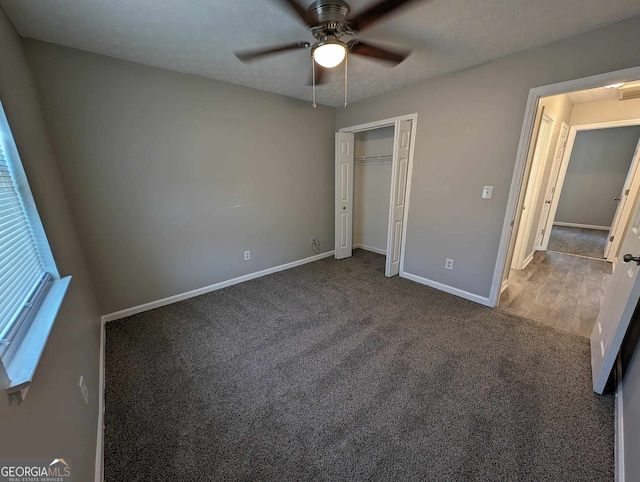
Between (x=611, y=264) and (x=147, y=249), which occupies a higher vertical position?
(x=147, y=249)

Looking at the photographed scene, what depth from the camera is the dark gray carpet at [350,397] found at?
1.29 m

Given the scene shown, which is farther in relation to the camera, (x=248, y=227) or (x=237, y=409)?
(x=248, y=227)

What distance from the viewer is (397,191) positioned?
3203mm

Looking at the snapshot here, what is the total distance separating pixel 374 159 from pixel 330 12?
2.92 m

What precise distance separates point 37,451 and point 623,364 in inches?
121

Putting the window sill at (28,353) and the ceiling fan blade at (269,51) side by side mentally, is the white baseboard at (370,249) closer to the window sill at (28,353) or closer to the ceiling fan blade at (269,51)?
the ceiling fan blade at (269,51)

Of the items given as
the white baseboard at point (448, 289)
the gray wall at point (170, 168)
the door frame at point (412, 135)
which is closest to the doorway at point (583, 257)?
the white baseboard at point (448, 289)

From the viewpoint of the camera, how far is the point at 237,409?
159 centimetres

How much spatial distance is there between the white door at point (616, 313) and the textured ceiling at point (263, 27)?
1479mm

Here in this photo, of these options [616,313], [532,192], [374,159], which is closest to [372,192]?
[374,159]

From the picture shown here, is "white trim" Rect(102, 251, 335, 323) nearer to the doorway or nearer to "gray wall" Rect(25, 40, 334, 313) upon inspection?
"gray wall" Rect(25, 40, 334, 313)

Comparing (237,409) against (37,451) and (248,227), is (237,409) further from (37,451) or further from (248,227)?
(248,227)

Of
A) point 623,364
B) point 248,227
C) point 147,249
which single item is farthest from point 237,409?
point 623,364

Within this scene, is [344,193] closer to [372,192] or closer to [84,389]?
[372,192]
